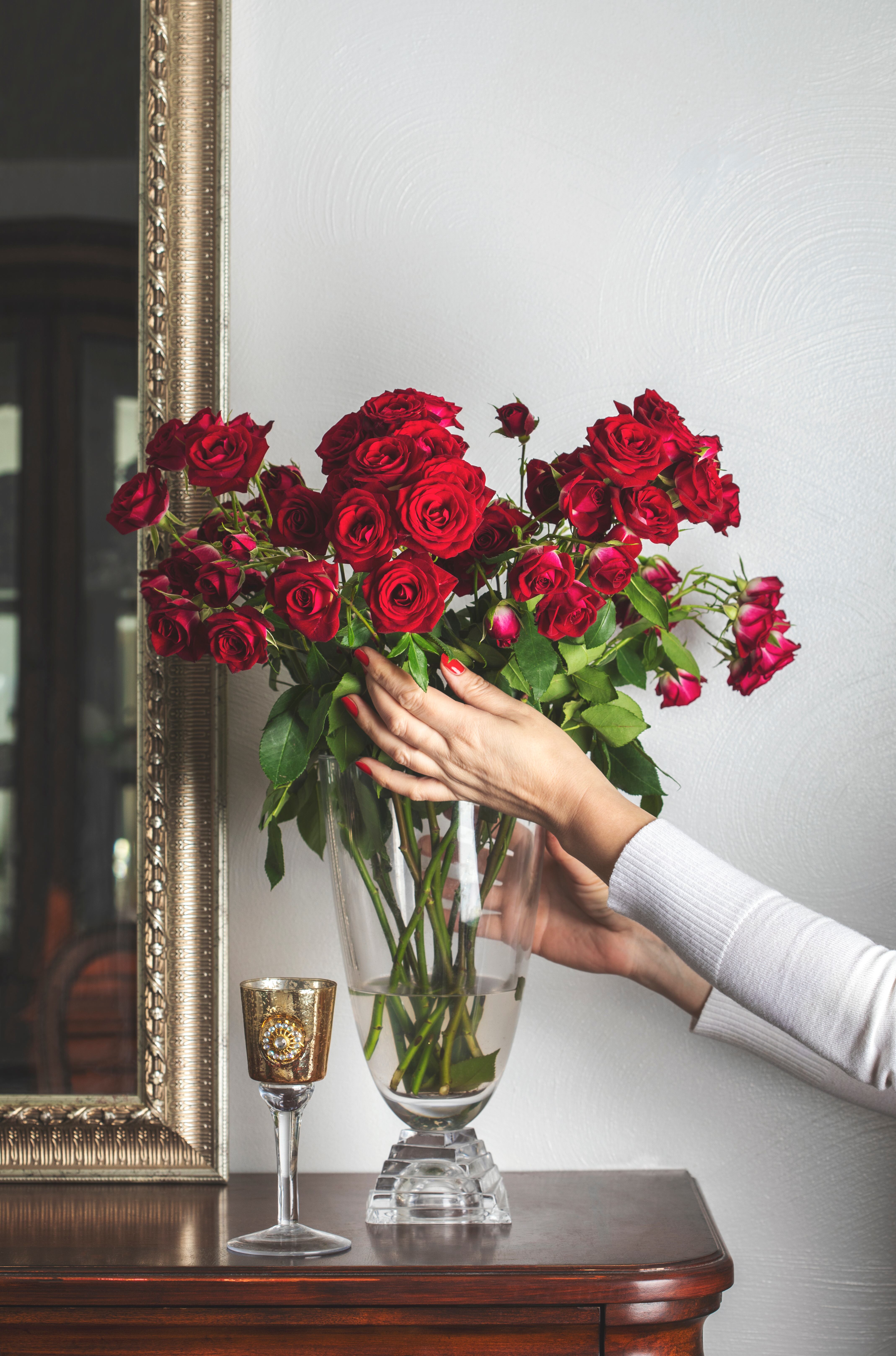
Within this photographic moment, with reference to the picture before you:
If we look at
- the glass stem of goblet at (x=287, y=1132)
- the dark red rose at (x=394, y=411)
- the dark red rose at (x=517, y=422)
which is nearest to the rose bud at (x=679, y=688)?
the dark red rose at (x=517, y=422)

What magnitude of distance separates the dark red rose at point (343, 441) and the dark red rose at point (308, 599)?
8 cm

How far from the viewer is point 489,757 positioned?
33.4 inches

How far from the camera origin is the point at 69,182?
115cm

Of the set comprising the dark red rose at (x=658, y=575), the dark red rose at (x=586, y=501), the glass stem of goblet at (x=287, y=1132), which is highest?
the dark red rose at (x=586, y=501)

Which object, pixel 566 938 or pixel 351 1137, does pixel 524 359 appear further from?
pixel 351 1137

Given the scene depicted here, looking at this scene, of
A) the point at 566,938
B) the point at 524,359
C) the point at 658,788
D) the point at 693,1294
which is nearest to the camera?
the point at 693,1294

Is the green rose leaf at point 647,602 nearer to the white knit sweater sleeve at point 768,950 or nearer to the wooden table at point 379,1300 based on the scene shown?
the white knit sweater sleeve at point 768,950

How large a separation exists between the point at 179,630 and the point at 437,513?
0.77 feet

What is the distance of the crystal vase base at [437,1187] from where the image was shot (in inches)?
35.6

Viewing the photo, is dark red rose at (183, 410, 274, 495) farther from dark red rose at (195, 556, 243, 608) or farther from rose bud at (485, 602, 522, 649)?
rose bud at (485, 602, 522, 649)

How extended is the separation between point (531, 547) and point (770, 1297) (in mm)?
805

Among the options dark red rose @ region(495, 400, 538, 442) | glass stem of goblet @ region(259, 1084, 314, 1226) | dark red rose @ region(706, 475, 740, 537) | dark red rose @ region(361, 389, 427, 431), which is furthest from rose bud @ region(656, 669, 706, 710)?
glass stem of goblet @ region(259, 1084, 314, 1226)

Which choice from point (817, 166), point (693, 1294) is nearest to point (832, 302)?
point (817, 166)

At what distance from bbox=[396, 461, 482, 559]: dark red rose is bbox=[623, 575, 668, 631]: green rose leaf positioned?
214 mm
